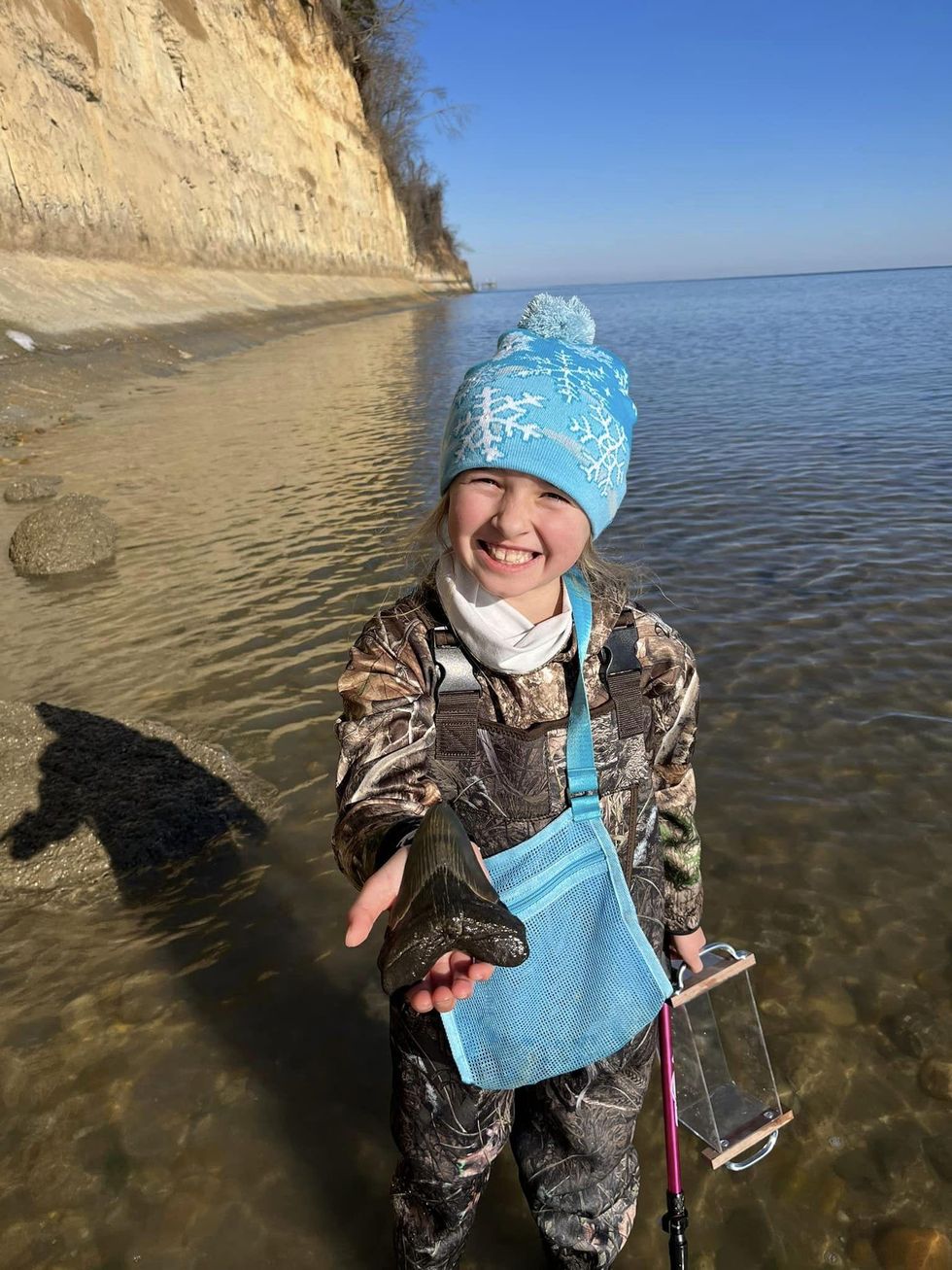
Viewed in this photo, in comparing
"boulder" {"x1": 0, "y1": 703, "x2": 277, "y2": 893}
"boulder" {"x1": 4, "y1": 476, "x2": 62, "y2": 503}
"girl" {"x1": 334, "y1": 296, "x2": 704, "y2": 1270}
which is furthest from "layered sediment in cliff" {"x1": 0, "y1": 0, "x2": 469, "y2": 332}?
"girl" {"x1": 334, "y1": 296, "x2": 704, "y2": 1270}

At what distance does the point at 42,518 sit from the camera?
7789mm

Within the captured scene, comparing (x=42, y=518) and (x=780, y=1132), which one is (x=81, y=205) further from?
(x=780, y=1132)

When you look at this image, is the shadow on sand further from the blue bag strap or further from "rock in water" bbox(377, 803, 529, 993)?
"rock in water" bbox(377, 803, 529, 993)

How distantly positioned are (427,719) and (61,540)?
22.5 feet

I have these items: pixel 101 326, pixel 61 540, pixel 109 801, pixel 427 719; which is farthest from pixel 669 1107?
pixel 101 326

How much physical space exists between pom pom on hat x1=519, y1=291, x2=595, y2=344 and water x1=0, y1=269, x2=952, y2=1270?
242cm

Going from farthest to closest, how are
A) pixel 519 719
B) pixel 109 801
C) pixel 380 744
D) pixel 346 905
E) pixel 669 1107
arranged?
pixel 109 801 → pixel 346 905 → pixel 669 1107 → pixel 519 719 → pixel 380 744

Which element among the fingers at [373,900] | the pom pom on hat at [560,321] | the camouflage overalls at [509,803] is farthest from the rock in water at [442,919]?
the pom pom on hat at [560,321]

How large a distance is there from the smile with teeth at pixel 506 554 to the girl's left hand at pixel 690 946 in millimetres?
1159

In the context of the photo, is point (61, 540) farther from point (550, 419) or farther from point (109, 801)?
point (550, 419)

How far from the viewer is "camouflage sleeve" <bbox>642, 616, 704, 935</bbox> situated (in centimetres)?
202

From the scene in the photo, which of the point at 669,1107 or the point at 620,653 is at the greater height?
the point at 620,653

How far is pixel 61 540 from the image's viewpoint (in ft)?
24.9

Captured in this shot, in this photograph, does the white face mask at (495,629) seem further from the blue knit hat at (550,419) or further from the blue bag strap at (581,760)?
the blue knit hat at (550,419)
